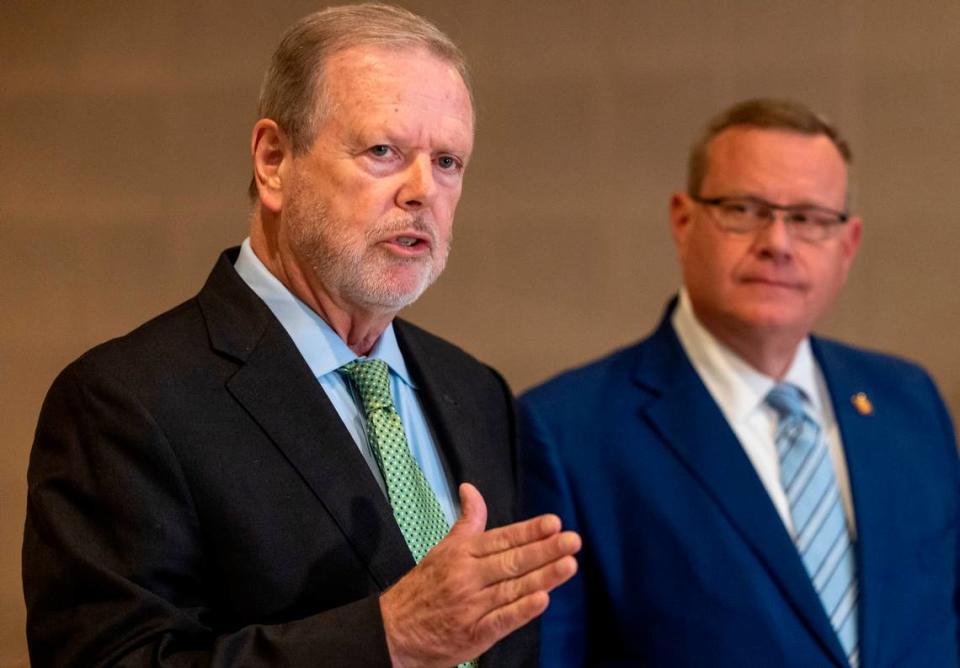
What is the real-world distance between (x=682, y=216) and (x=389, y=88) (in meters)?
1.04

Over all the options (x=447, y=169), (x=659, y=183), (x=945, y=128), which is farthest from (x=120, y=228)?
(x=945, y=128)

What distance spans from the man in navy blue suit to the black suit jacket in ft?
2.27

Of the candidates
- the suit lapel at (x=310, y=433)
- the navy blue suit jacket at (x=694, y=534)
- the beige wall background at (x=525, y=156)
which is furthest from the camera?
the beige wall background at (x=525, y=156)

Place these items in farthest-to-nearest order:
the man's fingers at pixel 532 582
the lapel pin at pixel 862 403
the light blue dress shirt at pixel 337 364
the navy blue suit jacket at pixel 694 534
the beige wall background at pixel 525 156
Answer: the beige wall background at pixel 525 156
the lapel pin at pixel 862 403
the navy blue suit jacket at pixel 694 534
the light blue dress shirt at pixel 337 364
the man's fingers at pixel 532 582

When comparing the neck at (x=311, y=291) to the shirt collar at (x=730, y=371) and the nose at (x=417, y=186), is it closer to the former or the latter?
the nose at (x=417, y=186)

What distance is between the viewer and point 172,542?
1.46 m

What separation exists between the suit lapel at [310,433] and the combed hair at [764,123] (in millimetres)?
1132

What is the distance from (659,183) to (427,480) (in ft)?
5.83

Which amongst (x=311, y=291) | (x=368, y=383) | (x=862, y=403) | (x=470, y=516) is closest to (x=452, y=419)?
(x=368, y=383)

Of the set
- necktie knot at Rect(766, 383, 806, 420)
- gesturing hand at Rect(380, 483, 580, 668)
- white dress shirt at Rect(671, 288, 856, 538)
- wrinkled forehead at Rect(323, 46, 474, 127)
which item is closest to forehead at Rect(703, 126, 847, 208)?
white dress shirt at Rect(671, 288, 856, 538)

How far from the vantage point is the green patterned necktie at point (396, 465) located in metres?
1.62

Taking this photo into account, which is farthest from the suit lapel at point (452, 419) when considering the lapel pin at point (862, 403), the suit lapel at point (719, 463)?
the lapel pin at point (862, 403)

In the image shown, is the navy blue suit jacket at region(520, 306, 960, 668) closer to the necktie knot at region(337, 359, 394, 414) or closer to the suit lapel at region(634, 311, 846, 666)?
the suit lapel at region(634, 311, 846, 666)

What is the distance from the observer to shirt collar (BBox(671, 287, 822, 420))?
2.40 metres
